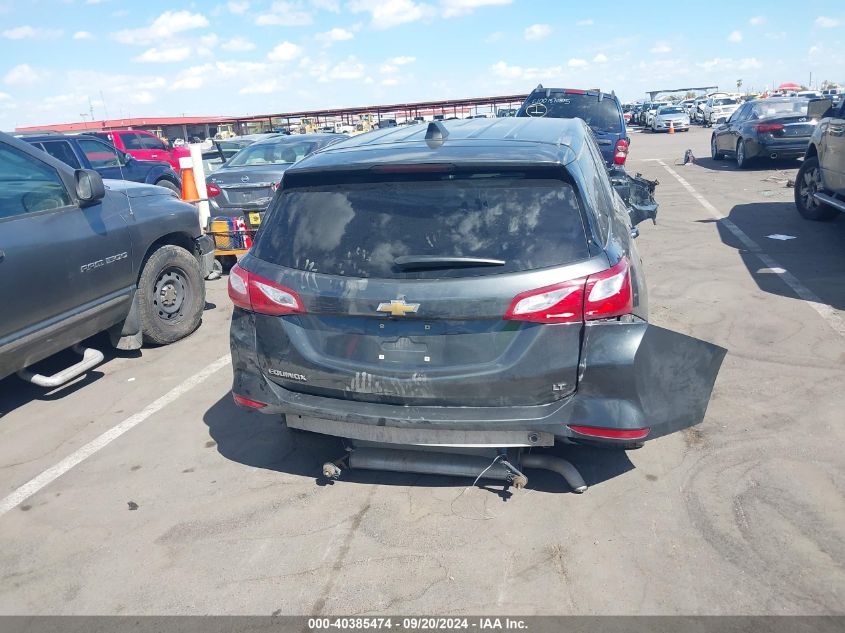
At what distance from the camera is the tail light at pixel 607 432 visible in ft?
10.2

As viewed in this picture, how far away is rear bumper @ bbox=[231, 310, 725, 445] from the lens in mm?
3059

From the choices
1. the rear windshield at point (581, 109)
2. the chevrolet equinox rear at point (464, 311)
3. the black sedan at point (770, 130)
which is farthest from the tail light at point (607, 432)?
the black sedan at point (770, 130)

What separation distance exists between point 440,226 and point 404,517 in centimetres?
144

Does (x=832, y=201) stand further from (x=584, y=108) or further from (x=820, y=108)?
(x=584, y=108)

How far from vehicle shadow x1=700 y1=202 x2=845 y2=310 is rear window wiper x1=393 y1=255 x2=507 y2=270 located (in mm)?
4632

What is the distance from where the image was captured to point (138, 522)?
3531 mm

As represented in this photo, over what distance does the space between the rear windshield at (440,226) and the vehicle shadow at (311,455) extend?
1.10m

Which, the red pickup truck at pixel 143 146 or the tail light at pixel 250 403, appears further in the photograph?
the red pickup truck at pixel 143 146

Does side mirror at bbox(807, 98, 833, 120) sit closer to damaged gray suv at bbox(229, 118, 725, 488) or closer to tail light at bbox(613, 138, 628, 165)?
tail light at bbox(613, 138, 628, 165)

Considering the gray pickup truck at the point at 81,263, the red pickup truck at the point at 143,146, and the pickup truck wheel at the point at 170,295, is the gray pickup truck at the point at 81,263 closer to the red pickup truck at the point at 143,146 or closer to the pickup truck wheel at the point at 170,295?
the pickup truck wheel at the point at 170,295

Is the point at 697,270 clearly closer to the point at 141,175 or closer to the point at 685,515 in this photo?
the point at 685,515

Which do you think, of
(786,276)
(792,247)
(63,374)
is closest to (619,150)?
(792,247)

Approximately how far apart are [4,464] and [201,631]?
7.58ft

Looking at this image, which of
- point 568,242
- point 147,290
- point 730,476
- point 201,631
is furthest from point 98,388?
point 730,476
